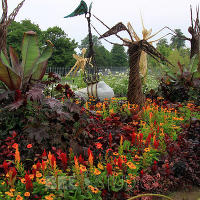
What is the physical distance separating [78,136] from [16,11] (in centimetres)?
201

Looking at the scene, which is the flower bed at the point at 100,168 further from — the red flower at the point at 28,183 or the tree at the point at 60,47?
the tree at the point at 60,47

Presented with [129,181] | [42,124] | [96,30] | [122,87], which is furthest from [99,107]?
[122,87]

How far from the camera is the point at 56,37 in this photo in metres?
42.0

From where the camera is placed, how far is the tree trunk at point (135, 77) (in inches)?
203

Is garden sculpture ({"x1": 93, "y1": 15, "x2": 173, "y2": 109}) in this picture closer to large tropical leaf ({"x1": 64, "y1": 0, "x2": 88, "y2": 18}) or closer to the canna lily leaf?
large tropical leaf ({"x1": 64, "y1": 0, "x2": 88, "y2": 18})

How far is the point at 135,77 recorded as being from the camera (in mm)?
5285

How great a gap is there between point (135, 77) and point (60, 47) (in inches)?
1440

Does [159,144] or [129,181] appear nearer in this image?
[129,181]

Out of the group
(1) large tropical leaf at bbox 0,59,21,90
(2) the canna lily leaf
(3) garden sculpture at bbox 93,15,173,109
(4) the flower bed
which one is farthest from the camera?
(3) garden sculpture at bbox 93,15,173,109

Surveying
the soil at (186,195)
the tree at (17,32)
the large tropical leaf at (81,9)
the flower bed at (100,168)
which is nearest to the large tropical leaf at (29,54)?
the flower bed at (100,168)

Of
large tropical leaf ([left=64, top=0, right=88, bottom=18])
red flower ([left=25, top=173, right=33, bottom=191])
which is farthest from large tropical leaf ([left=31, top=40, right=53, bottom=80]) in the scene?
large tropical leaf ([left=64, top=0, right=88, bottom=18])

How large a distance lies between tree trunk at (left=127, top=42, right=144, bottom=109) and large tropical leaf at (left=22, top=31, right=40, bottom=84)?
231cm

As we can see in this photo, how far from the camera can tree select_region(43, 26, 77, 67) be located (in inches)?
1540

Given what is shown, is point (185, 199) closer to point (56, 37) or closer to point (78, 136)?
point (78, 136)
